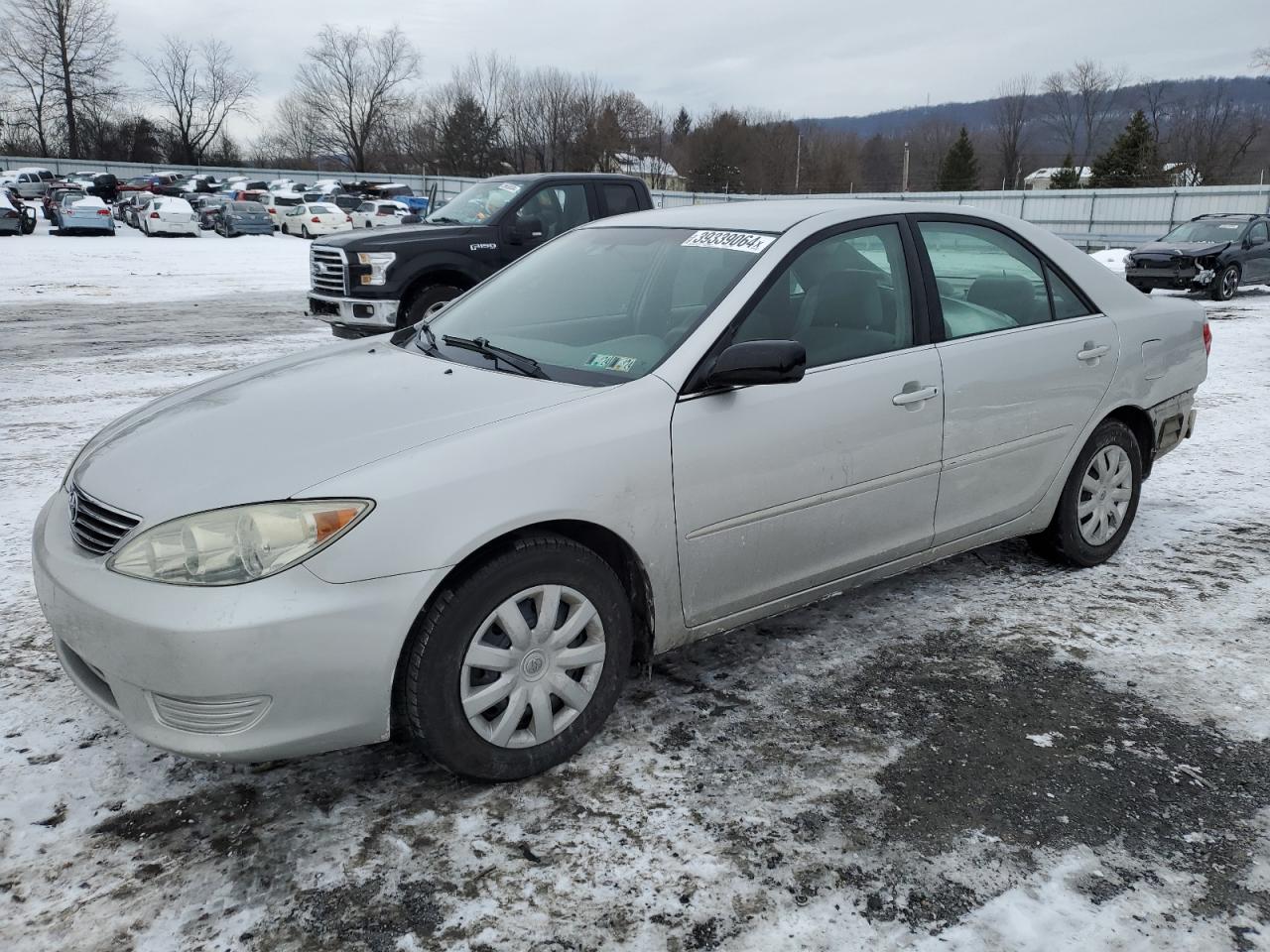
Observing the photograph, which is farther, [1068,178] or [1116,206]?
[1068,178]

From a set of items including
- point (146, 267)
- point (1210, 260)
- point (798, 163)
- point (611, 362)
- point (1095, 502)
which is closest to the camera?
point (611, 362)

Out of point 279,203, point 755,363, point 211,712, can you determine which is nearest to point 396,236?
point 755,363

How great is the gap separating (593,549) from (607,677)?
1.24 feet

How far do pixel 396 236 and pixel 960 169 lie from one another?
70.4 m

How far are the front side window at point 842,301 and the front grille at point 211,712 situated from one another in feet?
5.89

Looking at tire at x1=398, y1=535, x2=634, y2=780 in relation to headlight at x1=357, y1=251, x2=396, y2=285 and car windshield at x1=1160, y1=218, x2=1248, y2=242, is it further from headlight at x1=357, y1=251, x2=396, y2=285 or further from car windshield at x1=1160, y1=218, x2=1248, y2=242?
car windshield at x1=1160, y1=218, x2=1248, y2=242

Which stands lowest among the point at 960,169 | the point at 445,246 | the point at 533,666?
the point at 533,666

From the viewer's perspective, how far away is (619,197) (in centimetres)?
1077

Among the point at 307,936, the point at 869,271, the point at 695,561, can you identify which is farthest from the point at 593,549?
the point at 869,271

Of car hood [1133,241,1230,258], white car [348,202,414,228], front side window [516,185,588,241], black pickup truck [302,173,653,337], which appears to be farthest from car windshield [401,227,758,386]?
white car [348,202,414,228]

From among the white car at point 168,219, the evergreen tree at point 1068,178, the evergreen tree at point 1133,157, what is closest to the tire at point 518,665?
the white car at point 168,219

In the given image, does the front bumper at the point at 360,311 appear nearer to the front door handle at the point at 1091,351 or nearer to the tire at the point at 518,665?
the front door handle at the point at 1091,351

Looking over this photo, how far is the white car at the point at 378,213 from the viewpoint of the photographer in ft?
123

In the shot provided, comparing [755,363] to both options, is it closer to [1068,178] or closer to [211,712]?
[211,712]
